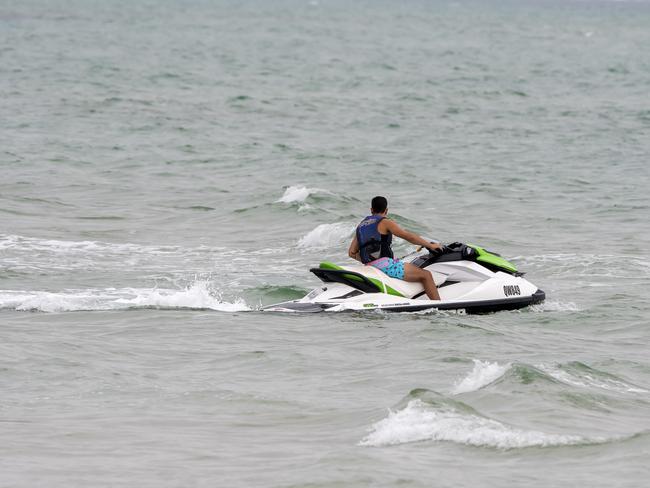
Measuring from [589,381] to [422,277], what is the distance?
2.97 meters

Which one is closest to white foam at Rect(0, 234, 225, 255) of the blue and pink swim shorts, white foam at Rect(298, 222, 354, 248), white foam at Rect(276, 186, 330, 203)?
white foam at Rect(298, 222, 354, 248)

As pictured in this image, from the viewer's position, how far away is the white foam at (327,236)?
66.0ft

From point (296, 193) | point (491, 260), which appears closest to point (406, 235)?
point (491, 260)

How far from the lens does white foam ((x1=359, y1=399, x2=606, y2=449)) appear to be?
377 inches

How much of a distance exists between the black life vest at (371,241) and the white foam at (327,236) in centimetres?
584

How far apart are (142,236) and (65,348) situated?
25.6 feet

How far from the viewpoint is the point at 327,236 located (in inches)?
806

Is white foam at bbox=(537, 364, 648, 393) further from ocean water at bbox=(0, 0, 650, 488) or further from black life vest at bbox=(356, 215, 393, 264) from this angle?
black life vest at bbox=(356, 215, 393, 264)

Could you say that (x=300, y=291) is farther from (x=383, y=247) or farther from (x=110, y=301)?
(x=110, y=301)

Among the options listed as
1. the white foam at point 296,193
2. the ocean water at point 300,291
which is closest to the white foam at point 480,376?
the ocean water at point 300,291

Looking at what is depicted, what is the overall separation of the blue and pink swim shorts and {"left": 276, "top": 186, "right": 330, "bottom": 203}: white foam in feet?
32.4

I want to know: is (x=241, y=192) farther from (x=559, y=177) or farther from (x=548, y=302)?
(x=548, y=302)

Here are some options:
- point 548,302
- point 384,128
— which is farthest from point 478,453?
point 384,128

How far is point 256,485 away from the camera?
28.7ft
